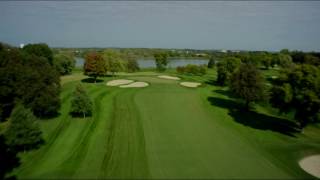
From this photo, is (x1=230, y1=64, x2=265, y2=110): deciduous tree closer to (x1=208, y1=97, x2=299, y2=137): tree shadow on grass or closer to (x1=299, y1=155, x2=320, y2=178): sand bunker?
(x1=208, y1=97, x2=299, y2=137): tree shadow on grass

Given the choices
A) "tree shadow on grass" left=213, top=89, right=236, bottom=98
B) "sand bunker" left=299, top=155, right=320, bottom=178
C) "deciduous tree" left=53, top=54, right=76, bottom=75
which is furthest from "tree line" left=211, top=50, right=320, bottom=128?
"deciduous tree" left=53, top=54, right=76, bottom=75

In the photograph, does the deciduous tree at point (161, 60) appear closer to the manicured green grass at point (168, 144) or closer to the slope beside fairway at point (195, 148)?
the manicured green grass at point (168, 144)

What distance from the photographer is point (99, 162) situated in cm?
2323

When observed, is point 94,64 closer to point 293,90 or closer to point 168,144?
point 168,144

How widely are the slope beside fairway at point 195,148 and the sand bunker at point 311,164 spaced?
9.52 ft

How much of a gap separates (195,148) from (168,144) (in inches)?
103

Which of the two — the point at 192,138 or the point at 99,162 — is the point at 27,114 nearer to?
the point at 99,162

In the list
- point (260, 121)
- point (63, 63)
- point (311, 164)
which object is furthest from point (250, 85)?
point (63, 63)

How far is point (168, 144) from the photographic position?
91.6ft

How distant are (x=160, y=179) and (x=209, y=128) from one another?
47.1 feet

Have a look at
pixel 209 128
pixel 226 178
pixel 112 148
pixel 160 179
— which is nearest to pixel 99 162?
pixel 112 148

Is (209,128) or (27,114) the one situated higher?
(27,114)

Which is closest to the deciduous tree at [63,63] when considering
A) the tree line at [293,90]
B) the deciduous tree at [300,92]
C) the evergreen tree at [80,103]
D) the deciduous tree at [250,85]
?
the evergreen tree at [80,103]

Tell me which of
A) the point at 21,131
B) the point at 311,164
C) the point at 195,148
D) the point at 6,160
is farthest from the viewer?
the point at 195,148
